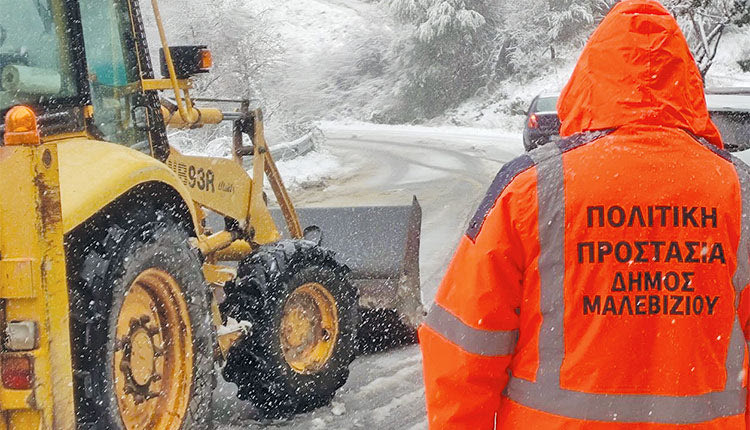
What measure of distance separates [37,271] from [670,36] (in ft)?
Answer: 6.61

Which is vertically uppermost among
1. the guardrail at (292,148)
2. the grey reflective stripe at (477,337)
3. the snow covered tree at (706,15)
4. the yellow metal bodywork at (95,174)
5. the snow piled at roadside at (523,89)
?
the grey reflective stripe at (477,337)

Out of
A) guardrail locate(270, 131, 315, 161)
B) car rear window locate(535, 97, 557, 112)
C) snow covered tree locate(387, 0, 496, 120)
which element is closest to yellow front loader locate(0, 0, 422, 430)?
car rear window locate(535, 97, 557, 112)

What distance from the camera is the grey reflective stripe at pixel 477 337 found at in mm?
1920

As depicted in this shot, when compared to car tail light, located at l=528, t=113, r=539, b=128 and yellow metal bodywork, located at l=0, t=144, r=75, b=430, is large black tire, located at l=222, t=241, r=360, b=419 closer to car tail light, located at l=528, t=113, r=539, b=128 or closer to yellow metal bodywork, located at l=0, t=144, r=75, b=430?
yellow metal bodywork, located at l=0, t=144, r=75, b=430

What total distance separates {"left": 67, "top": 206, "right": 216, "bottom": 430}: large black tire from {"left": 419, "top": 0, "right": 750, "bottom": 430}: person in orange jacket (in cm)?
165

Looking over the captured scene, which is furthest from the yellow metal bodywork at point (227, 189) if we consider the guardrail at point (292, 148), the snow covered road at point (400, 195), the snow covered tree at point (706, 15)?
the snow covered tree at point (706, 15)

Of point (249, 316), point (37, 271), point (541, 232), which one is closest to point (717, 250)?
point (541, 232)

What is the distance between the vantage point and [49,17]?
3604 millimetres

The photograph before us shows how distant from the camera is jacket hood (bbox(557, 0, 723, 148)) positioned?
186cm

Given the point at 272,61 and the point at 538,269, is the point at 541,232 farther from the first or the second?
the point at 272,61

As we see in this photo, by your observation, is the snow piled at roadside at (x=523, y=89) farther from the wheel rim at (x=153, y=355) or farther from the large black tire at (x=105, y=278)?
the large black tire at (x=105, y=278)

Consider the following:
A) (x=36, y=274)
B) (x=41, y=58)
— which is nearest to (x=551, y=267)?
(x=36, y=274)

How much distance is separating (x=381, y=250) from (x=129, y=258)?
3304 millimetres

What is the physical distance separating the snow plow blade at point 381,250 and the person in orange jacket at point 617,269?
4130 mm
